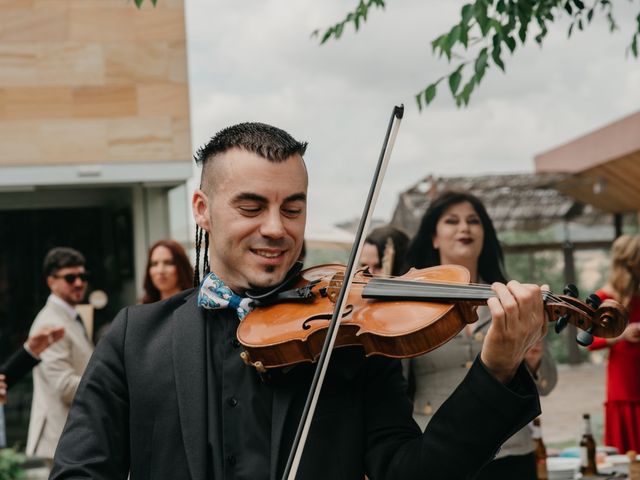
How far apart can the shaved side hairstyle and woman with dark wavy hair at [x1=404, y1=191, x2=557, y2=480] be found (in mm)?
1785

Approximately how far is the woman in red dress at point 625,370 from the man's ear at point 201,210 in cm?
416

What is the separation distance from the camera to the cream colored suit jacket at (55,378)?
6004mm

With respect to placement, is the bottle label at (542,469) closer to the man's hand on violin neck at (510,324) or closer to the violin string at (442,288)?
the violin string at (442,288)

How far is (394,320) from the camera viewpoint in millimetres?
2109

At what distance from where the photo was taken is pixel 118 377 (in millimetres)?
2070

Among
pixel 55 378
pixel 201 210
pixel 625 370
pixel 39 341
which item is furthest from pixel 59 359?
pixel 201 210

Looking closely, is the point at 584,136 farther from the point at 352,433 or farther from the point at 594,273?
the point at 352,433

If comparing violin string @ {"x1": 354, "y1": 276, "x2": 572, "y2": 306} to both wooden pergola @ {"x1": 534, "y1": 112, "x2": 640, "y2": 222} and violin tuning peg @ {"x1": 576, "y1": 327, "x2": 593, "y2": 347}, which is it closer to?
violin tuning peg @ {"x1": 576, "y1": 327, "x2": 593, "y2": 347}

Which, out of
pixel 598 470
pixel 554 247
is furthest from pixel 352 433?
pixel 554 247

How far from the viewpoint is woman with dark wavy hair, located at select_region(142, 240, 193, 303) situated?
5641mm

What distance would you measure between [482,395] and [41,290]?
25.2 feet

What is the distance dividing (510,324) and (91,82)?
784cm

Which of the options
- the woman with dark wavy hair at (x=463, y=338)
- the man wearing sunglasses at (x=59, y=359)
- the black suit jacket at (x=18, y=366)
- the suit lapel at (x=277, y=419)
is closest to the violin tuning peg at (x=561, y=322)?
the suit lapel at (x=277, y=419)

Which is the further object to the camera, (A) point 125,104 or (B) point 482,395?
(A) point 125,104
